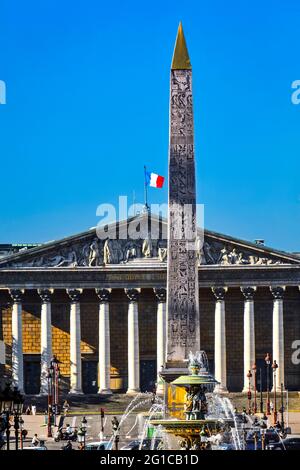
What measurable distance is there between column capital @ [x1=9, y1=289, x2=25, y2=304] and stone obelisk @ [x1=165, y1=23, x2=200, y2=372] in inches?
1764

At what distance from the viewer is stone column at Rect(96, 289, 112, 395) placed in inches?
4168

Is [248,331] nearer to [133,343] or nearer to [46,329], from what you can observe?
[133,343]

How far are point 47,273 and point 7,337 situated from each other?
16.8 feet

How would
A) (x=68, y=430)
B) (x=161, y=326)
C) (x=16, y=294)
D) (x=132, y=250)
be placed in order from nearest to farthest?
(x=68, y=430) < (x=161, y=326) < (x=16, y=294) < (x=132, y=250)

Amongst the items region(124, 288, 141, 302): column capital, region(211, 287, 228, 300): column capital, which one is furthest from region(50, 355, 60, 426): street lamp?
region(211, 287, 228, 300): column capital

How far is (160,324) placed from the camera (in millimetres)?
105875

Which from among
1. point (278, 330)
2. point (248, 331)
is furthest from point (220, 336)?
point (278, 330)

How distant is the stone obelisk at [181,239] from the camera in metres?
60.9

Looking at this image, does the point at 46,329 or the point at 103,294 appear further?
the point at 103,294

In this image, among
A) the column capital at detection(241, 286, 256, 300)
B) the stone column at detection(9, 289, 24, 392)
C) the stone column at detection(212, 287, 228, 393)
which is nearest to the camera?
the stone column at detection(9, 289, 24, 392)

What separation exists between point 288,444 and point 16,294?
4108cm

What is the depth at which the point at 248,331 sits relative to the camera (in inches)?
4215

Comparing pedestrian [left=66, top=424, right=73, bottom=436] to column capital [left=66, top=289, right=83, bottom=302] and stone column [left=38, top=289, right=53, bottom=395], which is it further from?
column capital [left=66, top=289, right=83, bottom=302]

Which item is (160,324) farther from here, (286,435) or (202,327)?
(286,435)
